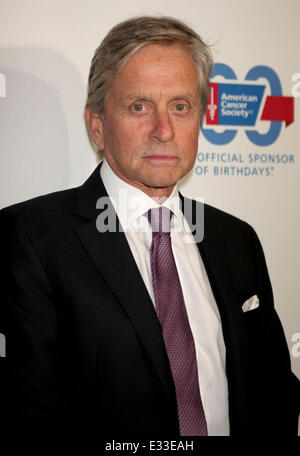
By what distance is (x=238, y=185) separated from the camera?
6.50 ft

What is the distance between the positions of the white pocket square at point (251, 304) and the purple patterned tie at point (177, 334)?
0.27 metres

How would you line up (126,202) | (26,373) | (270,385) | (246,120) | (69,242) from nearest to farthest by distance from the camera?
(26,373)
(69,242)
(126,202)
(270,385)
(246,120)

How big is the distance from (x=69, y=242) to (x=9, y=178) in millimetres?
496

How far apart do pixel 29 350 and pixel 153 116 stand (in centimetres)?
72

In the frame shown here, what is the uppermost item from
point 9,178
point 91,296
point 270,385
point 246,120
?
point 246,120

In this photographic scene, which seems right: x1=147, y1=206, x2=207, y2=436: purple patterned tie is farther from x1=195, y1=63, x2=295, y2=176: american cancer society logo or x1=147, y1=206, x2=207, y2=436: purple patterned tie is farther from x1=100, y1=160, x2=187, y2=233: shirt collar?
x1=195, y1=63, x2=295, y2=176: american cancer society logo

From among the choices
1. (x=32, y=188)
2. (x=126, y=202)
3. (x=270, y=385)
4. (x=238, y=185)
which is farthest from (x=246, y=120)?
(x=270, y=385)

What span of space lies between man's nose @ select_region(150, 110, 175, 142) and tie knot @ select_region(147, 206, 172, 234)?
22 cm

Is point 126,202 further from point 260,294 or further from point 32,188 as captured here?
point 260,294

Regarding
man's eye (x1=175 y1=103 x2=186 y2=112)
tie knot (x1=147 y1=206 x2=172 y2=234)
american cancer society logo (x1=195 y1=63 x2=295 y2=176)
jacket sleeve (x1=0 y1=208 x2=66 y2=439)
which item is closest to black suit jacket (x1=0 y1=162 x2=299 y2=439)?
jacket sleeve (x1=0 y1=208 x2=66 y2=439)

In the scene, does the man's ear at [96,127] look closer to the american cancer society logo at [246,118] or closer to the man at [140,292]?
the man at [140,292]

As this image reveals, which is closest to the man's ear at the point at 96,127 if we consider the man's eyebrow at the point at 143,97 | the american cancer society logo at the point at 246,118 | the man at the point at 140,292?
the man at the point at 140,292

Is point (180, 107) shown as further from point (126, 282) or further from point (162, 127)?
point (126, 282)

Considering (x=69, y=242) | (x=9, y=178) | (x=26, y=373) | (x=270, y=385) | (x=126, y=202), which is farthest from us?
(x=9, y=178)
